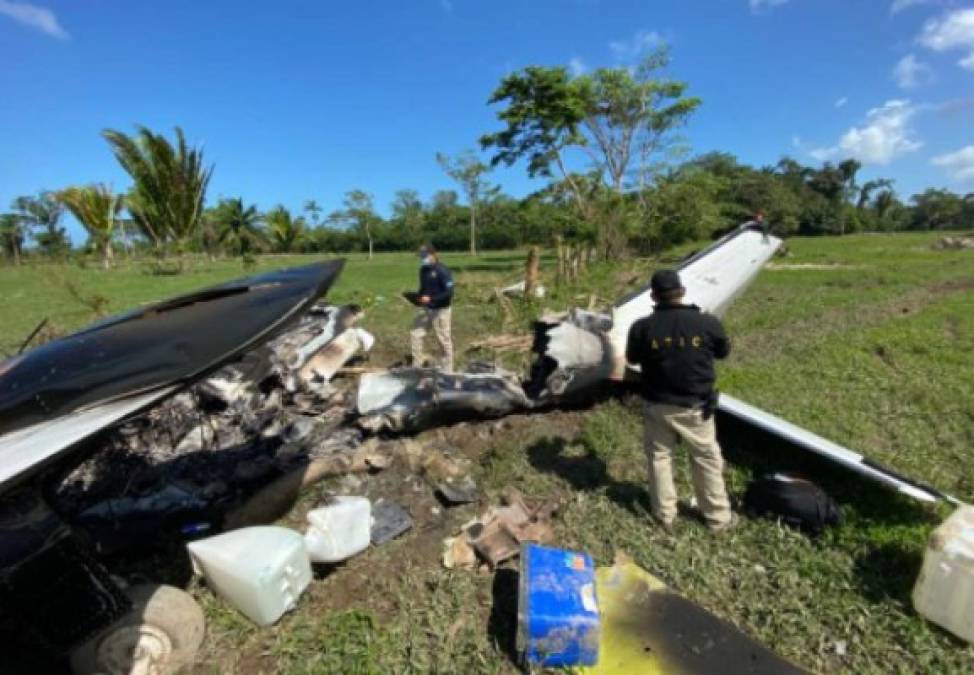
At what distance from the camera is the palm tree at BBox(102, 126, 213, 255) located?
26.5 meters

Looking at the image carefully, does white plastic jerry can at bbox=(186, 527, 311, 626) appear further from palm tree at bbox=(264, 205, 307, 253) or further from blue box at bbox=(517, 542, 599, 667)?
palm tree at bbox=(264, 205, 307, 253)

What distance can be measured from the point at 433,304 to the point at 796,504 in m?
4.62

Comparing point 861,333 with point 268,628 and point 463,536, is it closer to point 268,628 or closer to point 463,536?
point 463,536

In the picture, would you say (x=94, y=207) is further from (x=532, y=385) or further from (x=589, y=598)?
(x=589, y=598)

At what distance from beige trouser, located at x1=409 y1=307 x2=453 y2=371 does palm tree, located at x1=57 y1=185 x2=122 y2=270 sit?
3582cm

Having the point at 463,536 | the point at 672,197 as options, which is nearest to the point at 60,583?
the point at 463,536

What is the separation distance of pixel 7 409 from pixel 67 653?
3.94 feet

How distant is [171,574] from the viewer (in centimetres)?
310

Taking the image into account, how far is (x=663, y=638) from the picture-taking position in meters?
2.50

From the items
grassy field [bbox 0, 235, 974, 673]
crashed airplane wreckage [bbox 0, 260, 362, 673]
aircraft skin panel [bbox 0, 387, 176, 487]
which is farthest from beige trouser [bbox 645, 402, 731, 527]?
aircraft skin panel [bbox 0, 387, 176, 487]

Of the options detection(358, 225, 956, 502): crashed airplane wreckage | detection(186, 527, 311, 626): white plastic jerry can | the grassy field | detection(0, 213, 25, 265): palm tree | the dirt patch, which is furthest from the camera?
detection(0, 213, 25, 265): palm tree

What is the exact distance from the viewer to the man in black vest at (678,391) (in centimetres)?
313

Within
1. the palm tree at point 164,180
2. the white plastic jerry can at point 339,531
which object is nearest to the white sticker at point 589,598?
the white plastic jerry can at point 339,531

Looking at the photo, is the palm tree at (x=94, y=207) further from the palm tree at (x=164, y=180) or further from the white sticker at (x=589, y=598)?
the white sticker at (x=589, y=598)
